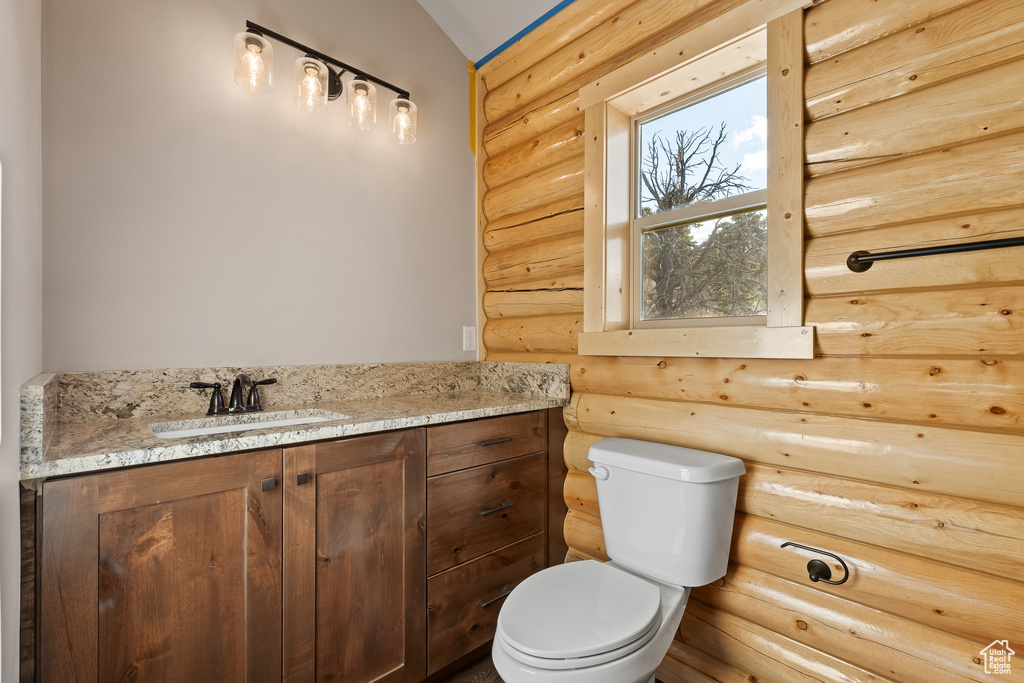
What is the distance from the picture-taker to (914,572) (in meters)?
1.24

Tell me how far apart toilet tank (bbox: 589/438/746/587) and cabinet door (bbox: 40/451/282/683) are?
107cm

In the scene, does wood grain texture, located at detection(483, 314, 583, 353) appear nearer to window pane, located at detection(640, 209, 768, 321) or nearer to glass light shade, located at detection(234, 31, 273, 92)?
window pane, located at detection(640, 209, 768, 321)

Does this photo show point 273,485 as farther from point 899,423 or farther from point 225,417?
point 899,423

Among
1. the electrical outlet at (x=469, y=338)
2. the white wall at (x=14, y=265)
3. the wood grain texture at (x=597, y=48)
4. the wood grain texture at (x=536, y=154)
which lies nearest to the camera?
the white wall at (x=14, y=265)

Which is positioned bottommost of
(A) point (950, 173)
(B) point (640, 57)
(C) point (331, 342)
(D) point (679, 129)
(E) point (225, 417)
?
(E) point (225, 417)

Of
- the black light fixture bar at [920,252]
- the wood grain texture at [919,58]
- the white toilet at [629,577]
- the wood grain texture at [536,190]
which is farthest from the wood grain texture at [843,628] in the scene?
the wood grain texture at [536,190]

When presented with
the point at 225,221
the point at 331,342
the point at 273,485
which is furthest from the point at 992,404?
the point at 225,221

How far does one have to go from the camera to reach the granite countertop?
1.07 meters

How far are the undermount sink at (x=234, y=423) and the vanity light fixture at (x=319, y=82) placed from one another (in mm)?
1202

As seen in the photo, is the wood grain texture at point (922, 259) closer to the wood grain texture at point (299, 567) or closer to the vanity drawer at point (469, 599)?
the vanity drawer at point (469, 599)

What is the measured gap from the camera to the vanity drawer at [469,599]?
167cm

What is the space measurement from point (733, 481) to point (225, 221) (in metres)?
2.02

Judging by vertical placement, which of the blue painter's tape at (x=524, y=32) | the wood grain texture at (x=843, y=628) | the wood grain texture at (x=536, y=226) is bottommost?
the wood grain texture at (x=843, y=628)

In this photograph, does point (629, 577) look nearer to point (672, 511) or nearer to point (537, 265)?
point (672, 511)
